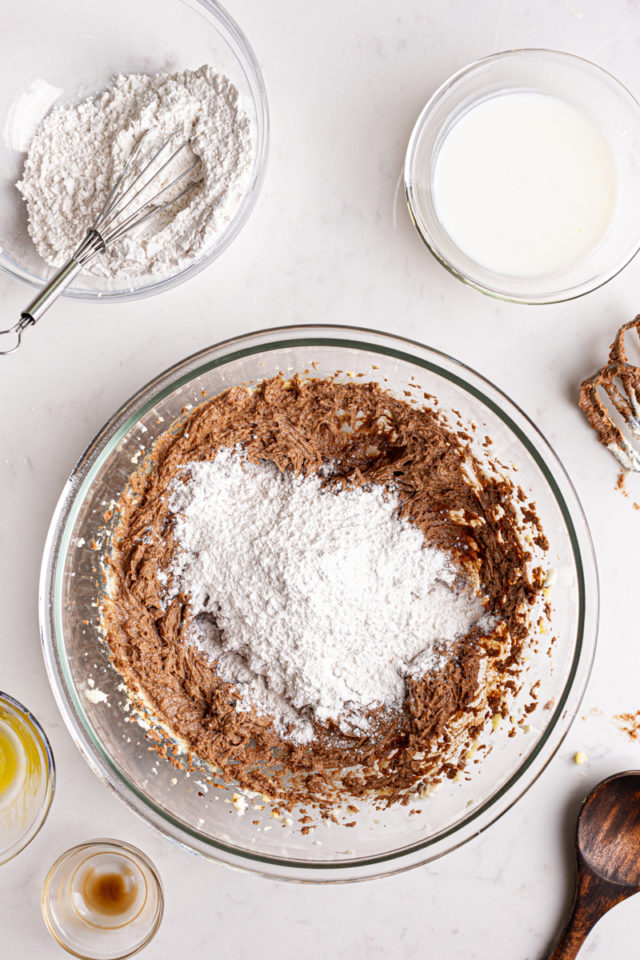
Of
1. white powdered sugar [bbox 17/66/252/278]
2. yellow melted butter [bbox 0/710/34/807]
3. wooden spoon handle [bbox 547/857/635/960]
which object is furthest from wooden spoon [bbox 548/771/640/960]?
white powdered sugar [bbox 17/66/252/278]

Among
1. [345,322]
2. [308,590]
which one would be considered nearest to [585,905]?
[308,590]

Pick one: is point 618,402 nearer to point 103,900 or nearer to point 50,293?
point 50,293

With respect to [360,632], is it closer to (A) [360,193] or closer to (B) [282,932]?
(B) [282,932]

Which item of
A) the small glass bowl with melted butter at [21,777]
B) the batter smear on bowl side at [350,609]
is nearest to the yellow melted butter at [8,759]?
the small glass bowl with melted butter at [21,777]

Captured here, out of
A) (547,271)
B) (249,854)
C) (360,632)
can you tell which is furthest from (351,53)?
(249,854)

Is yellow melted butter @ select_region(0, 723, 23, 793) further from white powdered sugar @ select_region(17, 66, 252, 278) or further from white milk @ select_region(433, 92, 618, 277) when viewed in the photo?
white milk @ select_region(433, 92, 618, 277)
